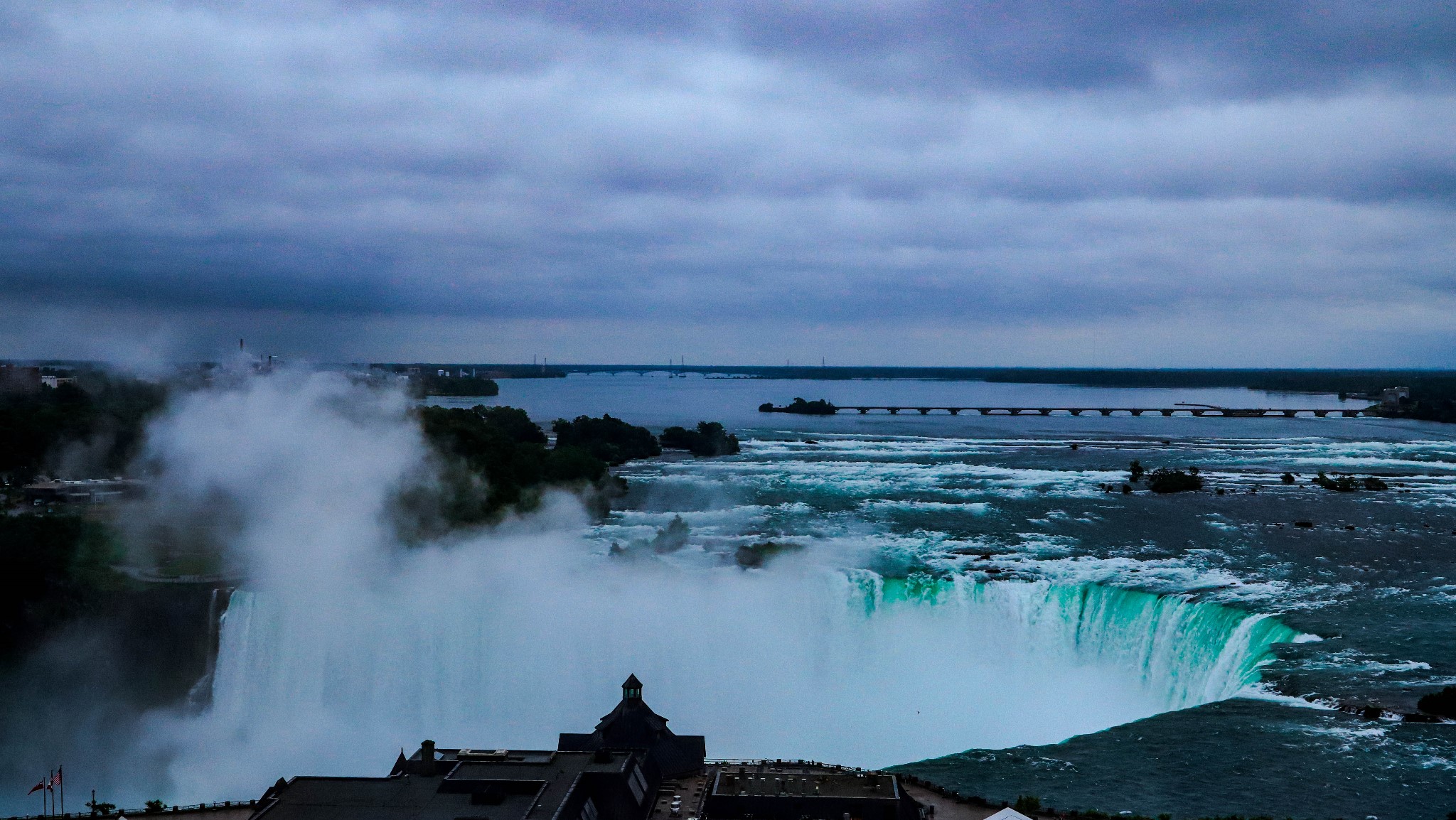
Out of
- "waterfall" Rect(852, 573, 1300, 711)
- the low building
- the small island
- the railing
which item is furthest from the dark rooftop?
the small island

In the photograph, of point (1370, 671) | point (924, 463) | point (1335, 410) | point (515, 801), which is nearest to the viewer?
point (515, 801)

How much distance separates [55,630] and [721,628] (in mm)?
23377

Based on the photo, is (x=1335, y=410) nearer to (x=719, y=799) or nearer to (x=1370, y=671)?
(x=1370, y=671)

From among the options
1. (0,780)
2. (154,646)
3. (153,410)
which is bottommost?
(0,780)

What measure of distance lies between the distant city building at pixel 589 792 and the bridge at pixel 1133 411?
144m

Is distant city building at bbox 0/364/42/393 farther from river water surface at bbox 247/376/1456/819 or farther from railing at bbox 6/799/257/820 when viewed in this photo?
railing at bbox 6/799/257/820

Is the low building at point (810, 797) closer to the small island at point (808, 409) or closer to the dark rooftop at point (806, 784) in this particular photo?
the dark rooftop at point (806, 784)

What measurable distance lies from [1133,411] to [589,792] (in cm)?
15546

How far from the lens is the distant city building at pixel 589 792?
2202 cm

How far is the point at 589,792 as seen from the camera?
76.4 ft

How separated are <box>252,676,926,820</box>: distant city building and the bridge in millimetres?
143921

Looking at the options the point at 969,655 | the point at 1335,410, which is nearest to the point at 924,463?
the point at 969,655

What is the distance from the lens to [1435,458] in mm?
96938

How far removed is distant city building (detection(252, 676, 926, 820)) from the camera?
72.2 ft
